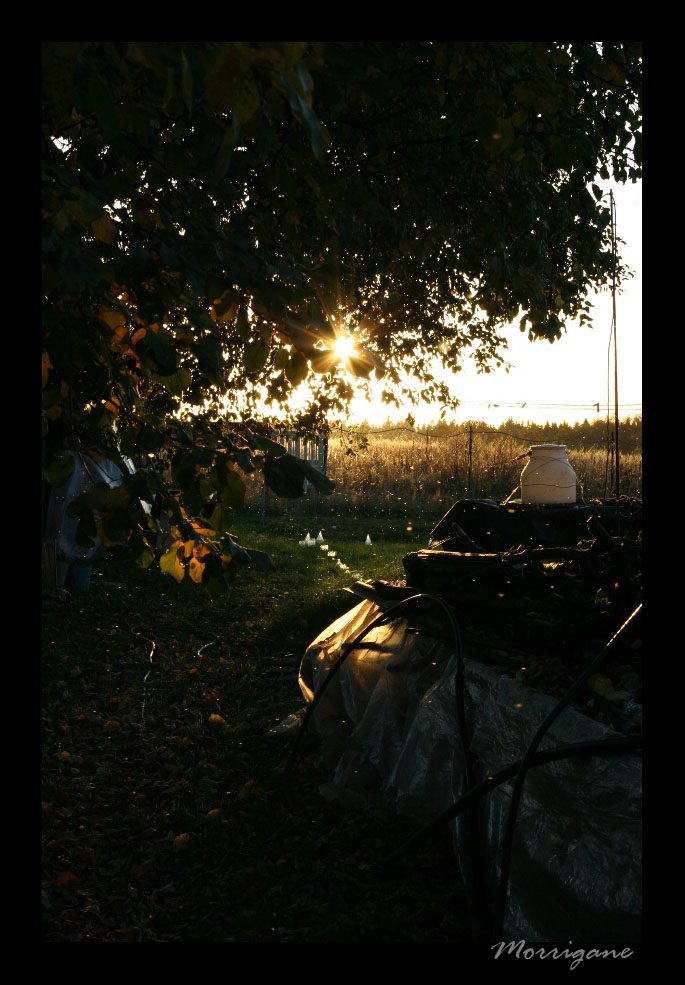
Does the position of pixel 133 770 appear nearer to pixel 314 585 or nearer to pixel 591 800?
pixel 591 800

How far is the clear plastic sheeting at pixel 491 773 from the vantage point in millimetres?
2256

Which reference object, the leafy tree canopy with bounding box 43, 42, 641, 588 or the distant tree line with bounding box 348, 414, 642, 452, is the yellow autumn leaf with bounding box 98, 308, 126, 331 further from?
the distant tree line with bounding box 348, 414, 642, 452

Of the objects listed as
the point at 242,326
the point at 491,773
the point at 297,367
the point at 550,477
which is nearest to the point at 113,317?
the point at 242,326

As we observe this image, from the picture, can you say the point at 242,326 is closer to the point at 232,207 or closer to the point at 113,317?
the point at 113,317

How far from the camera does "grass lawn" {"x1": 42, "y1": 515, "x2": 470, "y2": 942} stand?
2963 mm

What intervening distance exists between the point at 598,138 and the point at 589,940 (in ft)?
13.7

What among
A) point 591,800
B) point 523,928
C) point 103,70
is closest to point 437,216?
point 103,70

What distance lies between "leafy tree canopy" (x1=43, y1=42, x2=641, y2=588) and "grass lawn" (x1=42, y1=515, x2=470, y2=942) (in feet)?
5.21

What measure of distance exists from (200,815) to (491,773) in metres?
1.77

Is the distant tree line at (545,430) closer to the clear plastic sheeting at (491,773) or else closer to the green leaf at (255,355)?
the clear plastic sheeting at (491,773)

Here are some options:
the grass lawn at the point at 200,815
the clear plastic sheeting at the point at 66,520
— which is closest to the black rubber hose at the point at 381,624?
the grass lawn at the point at 200,815

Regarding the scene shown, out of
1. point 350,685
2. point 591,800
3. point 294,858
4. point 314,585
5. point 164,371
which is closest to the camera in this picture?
point 164,371

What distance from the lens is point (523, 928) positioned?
2.47 meters

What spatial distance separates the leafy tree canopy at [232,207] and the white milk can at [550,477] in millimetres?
1025
